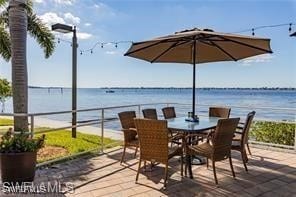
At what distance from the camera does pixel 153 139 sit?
4.05 meters

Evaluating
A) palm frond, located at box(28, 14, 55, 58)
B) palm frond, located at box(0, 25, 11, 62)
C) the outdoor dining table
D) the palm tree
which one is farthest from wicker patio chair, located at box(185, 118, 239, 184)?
palm frond, located at box(0, 25, 11, 62)

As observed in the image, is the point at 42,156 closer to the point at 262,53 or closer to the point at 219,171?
the point at 219,171

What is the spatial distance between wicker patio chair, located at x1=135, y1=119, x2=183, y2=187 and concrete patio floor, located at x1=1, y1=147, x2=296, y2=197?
0.91ft

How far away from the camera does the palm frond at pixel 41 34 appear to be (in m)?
10.2

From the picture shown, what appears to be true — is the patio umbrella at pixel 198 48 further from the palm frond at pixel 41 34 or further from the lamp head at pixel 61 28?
the palm frond at pixel 41 34

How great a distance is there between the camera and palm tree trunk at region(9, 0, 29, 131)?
5.13m

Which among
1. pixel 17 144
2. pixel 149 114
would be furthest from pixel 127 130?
pixel 17 144

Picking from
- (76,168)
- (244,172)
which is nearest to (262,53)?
(244,172)

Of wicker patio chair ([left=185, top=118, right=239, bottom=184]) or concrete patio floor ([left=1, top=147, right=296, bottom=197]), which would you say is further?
wicker patio chair ([left=185, top=118, right=239, bottom=184])

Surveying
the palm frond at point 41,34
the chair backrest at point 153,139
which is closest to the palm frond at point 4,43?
the palm frond at point 41,34

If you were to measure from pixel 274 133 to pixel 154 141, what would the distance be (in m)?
4.01

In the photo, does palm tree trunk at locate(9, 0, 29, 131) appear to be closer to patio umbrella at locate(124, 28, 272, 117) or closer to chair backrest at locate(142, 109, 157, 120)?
patio umbrella at locate(124, 28, 272, 117)

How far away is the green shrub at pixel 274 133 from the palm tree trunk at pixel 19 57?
4.97 m

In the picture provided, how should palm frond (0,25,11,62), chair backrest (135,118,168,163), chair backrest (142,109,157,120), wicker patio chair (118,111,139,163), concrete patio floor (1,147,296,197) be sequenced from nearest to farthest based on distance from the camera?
concrete patio floor (1,147,296,197) < chair backrest (135,118,168,163) < wicker patio chair (118,111,139,163) < chair backrest (142,109,157,120) < palm frond (0,25,11,62)
